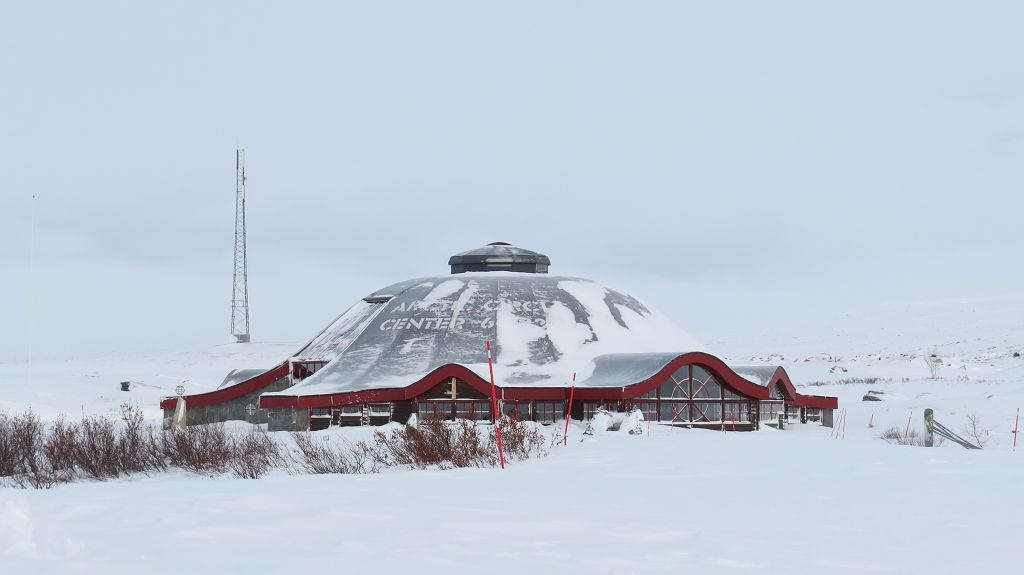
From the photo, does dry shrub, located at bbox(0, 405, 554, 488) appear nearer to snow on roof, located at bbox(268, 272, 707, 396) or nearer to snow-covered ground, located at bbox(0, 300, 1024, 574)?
snow-covered ground, located at bbox(0, 300, 1024, 574)

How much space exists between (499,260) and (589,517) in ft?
137

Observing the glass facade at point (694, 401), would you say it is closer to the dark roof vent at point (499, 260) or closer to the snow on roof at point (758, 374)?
the snow on roof at point (758, 374)

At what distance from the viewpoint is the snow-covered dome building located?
39781mm

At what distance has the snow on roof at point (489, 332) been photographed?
4372 centimetres

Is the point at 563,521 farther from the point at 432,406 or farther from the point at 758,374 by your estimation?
the point at 758,374

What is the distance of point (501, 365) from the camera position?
4475 centimetres

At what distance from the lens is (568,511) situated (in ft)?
49.1

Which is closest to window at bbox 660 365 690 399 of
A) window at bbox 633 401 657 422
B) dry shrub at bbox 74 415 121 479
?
window at bbox 633 401 657 422

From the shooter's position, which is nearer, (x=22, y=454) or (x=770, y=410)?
(x=22, y=454)

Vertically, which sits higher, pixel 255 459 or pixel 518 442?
pixel 518 442

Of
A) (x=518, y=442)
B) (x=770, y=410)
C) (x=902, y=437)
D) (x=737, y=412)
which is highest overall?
(x=518, y=442)

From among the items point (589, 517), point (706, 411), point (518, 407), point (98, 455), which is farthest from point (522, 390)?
point (589, 517)

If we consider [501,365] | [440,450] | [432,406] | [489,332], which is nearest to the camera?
[440,450]

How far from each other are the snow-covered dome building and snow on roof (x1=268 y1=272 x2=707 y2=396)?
89 mm
